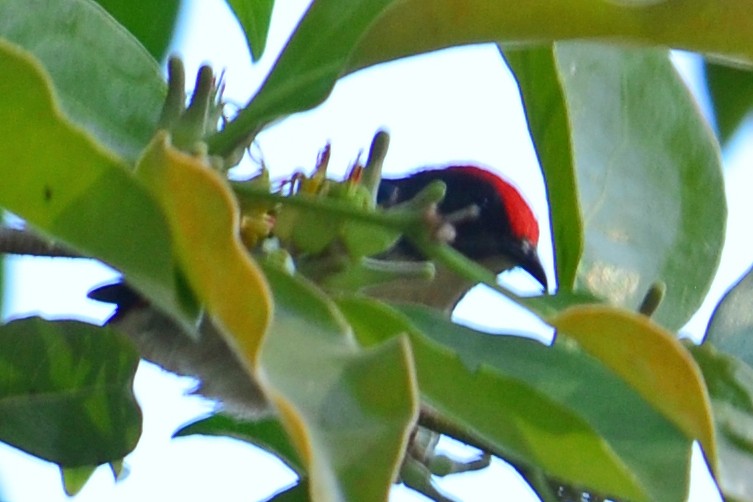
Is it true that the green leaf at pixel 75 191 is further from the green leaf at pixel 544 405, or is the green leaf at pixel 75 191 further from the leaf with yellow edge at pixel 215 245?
the green leaf at pixel 544 405

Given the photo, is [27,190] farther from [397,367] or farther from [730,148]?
[730,148]

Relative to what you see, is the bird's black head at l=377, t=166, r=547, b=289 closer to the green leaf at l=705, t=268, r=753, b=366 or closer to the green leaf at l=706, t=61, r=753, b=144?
the green leaf at l=706, t=61, r=753, b=144

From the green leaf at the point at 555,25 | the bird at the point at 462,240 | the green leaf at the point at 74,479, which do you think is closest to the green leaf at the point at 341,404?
Result: the green leaf at the point at 555,25

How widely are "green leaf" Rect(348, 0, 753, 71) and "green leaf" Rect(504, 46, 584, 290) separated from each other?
0.24 metres

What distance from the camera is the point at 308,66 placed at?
824mm

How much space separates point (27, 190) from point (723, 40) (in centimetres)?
44

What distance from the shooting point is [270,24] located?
1.22 metres

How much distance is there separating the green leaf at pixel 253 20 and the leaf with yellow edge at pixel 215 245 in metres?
0.61

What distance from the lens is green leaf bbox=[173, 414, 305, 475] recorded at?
1.27 metres

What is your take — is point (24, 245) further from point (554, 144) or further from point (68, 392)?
point (554, 144)

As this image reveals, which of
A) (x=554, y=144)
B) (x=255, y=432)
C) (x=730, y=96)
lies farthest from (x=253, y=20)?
(x=730, y=96)

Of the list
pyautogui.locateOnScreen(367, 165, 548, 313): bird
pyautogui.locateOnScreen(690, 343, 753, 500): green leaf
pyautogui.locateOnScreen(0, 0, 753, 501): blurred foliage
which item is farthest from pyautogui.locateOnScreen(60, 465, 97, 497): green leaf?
pyautogui.locateOnScreen(367, 165, 548, 313): bird

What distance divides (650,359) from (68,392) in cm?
55

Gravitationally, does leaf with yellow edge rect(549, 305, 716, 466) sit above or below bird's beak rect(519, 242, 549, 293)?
above
